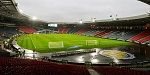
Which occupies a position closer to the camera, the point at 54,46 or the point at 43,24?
the point at 54,46

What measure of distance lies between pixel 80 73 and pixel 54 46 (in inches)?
1177

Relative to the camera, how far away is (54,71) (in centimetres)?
1522

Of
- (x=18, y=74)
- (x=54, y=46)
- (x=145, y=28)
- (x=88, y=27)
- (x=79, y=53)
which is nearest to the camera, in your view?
(x=18, y=74)

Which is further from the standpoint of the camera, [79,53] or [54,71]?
[79,53]

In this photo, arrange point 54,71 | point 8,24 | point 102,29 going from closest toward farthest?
point 54,71 → point 8,24 → point 102,29

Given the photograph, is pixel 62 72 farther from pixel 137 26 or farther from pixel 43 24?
pixel 43 24

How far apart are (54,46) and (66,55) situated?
8941 millimetres

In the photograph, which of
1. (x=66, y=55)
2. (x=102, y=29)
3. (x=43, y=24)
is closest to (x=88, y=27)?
(x=102, y=29)

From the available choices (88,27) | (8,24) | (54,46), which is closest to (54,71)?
(54,46)

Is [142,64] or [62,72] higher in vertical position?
[62,72]

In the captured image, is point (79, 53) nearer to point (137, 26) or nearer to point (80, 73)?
point (80, 73)

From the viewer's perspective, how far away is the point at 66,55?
37.0 m

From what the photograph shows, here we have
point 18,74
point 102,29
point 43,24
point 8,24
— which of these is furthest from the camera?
point 43,24

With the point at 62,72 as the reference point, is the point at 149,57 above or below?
below
